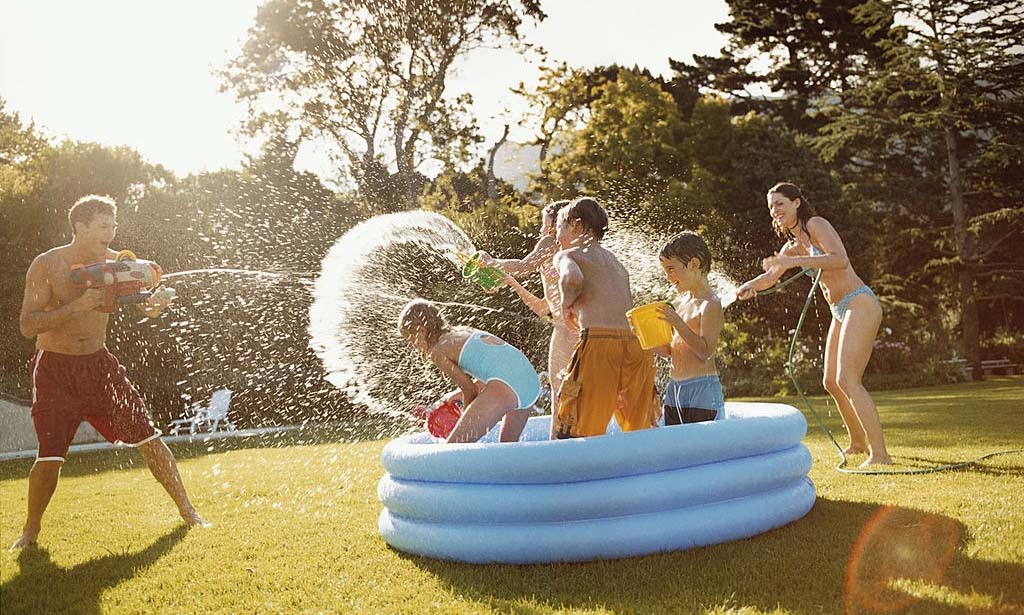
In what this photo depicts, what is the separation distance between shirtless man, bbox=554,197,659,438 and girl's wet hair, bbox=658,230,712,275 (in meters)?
0.66

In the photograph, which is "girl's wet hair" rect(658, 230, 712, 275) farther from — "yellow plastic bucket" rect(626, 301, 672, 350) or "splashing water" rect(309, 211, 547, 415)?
"splashing water" rect(309, 211, 547, 415)

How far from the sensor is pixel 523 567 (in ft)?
13.0

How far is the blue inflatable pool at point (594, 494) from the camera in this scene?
391 centimetres

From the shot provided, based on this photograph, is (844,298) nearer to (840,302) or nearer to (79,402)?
(840,302)

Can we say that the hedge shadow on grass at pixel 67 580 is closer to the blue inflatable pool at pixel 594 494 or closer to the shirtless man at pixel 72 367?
the shirtless man at pixel 72 367

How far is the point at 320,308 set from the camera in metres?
16.0

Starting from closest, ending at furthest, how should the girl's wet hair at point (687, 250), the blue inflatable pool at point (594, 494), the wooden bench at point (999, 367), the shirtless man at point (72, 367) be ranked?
the blue inflatable pool at point (594, 494), the shirtless man at point (72, 367), the girl's wet hair at point (687, 250), the wooden bench at point (999, 367)

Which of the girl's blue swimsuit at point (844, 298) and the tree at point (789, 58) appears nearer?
the girl's blue swimsuit at point (844, 298)

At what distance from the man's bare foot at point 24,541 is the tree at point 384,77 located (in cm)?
1560

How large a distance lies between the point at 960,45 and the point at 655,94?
31.7 ft

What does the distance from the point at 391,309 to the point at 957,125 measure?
62.6 feet

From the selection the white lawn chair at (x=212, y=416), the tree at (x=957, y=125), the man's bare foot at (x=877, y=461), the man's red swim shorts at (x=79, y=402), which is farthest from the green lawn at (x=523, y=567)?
the tree at (x=957, y=125)

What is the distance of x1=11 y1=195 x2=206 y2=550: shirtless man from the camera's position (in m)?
4.85

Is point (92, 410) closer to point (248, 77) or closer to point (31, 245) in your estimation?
point (31, 245)
